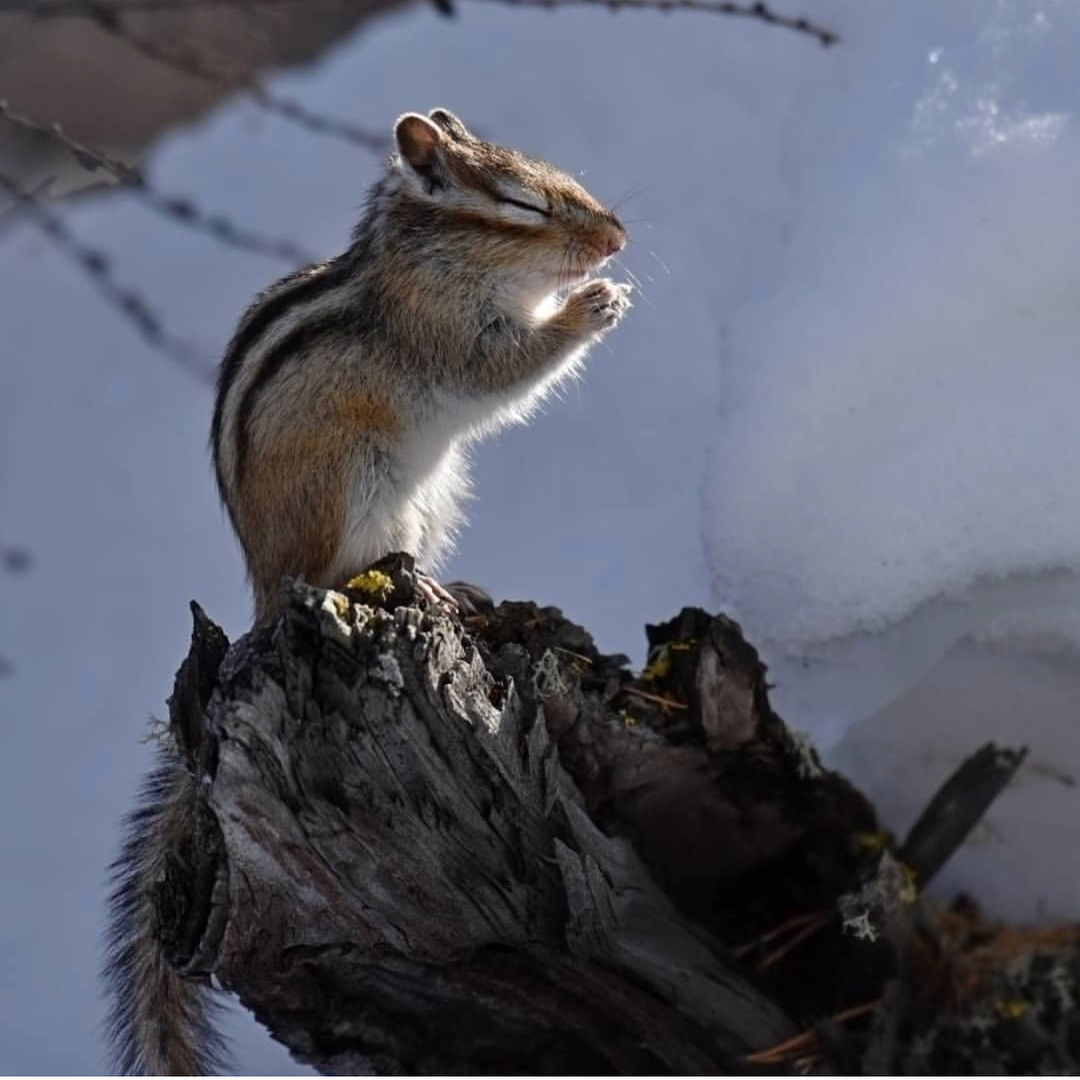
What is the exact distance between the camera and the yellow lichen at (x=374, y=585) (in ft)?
7.69

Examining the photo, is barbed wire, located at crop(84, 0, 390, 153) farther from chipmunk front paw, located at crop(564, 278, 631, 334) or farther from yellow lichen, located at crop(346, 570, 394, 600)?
yellow lichen, located at crop(346, 570, 394, 600)

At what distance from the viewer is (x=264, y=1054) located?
2.79 metres

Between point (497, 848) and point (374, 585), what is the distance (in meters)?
0.39

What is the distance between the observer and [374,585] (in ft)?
7.72

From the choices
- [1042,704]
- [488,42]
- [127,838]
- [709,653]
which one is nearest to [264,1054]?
[127,838]

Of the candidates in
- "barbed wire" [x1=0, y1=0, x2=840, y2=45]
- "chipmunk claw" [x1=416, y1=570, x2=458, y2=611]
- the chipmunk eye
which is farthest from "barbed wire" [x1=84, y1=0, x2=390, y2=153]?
"chipmunk claw" [x1=416, y1=570, x2=458, y2=611]

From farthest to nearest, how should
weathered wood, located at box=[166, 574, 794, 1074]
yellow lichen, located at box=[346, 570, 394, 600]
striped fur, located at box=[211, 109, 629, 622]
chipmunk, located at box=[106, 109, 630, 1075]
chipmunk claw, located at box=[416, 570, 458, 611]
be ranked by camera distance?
striped fur, located at box=[211, 109, 629, 622]
chipmunk, located at box=[106, 109, 630, 1075]
chipmunk claw, located at box=[416, 570, 458, 611]
yellow lichen, located at box=[346, 570, 394, 600]
weathered wood, located at box=[166, 574, 794, 1074]

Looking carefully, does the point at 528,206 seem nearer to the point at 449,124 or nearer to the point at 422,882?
the point at 449,124

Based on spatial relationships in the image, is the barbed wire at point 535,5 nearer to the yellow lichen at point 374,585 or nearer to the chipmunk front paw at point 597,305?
the chipmunk front paw at point 597,305

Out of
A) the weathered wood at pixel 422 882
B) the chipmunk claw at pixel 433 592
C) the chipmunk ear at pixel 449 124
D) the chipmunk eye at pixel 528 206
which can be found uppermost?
the chipmunk ear at pixel 449 124

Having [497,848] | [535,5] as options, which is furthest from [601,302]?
[497,848]

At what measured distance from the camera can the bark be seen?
7.14 feet

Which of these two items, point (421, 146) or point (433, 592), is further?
point (421, 146)

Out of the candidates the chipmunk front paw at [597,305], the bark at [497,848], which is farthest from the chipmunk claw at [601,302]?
the bark at [497,848]
